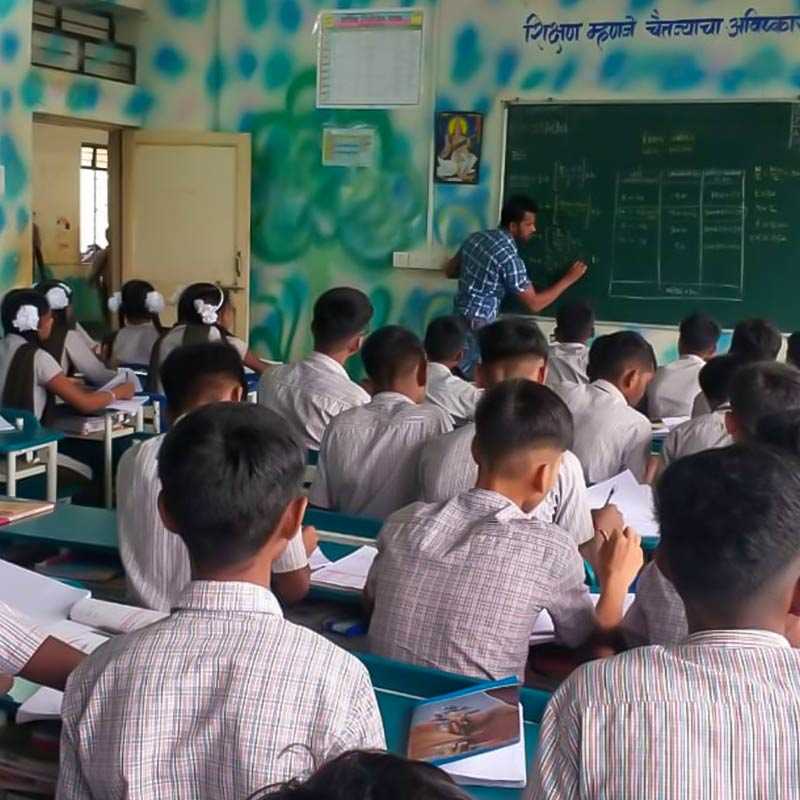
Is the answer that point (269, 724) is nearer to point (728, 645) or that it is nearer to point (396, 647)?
point (728, 645)

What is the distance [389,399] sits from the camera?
335 cm

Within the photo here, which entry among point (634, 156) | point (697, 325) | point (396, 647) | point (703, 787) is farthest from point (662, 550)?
point (634, 156)

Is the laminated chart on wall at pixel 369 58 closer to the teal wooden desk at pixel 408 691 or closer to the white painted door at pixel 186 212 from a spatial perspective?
the white painted door at pixel 186 212

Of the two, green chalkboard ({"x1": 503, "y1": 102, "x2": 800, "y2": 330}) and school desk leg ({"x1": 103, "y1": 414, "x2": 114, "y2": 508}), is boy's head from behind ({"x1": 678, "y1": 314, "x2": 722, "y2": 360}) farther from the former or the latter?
school desk leg ({"x1": 103, "y1": 414, "x2": 114, "y2": 508})

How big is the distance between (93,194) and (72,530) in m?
8.67

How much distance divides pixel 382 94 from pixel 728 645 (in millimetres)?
6093

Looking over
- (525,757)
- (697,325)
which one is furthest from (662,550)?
(697,325)

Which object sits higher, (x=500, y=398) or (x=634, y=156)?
(x=634, y=156)

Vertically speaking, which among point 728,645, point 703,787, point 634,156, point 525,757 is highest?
point 634,156

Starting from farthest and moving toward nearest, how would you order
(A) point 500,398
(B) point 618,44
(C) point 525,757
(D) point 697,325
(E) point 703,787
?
(B) point 618,44 → (D) point 697,325 → (A) point 500,398 → (C) point 525,757 → (E) point 703,787

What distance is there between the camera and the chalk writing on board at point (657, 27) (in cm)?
602

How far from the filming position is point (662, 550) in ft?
4.42

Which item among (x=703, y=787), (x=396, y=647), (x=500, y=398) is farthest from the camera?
(x=500, y=398)

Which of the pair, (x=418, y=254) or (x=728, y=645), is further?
(x=418, y=254)
